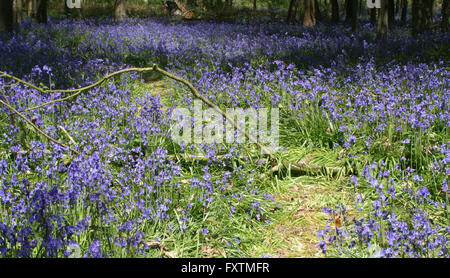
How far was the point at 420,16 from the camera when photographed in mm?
11781

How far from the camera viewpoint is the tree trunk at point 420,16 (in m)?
11.5

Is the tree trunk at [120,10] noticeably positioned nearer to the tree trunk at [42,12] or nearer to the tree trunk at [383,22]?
the tree trunk at [42,12]

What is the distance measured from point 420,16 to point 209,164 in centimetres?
928

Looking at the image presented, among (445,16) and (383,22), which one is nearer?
(383,22)

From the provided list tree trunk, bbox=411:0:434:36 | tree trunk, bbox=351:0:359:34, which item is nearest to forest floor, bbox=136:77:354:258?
tree trunk, bbox=351:0:359:34

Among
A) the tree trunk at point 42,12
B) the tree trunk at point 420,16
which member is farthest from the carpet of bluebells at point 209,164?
the tree trunk at point 42,12

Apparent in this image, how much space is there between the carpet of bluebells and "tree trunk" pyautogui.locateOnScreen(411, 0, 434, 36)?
95.0 inches

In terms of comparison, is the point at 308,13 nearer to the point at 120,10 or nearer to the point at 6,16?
the point at 120,10

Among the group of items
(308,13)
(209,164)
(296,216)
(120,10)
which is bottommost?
(296,216)

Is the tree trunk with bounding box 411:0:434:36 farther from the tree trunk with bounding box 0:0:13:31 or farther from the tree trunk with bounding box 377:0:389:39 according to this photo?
the tree trunk with bounding box 0:0:13:31

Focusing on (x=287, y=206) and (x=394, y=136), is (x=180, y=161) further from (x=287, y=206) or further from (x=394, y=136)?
(x=394, y=136)

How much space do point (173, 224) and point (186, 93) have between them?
4.00 m

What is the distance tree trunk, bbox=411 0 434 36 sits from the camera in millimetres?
11484

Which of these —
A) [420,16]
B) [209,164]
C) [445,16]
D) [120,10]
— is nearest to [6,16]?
[120,10]
